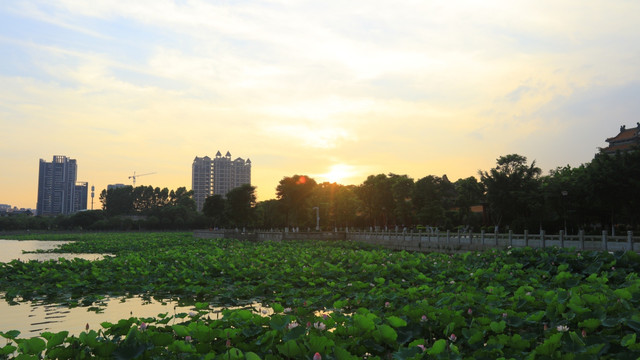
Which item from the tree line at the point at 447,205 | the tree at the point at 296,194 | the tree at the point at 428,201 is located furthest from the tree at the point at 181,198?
the tree at the point at 428,201

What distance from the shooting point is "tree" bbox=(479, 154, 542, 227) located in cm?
4919

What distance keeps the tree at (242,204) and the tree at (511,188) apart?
5203cm

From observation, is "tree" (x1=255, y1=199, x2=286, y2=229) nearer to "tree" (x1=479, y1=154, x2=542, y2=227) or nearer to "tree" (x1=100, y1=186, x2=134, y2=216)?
"tree" (x1=479, y1=154, x2=542, y2=227)

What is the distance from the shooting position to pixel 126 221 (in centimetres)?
11450

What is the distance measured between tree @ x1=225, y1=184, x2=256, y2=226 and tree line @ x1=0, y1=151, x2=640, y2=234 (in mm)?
194

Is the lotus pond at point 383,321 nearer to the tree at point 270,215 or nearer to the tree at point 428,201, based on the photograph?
the tree at point 428,201

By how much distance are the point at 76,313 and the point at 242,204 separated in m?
82.4

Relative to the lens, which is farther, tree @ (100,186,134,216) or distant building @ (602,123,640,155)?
tree @ (100,186,134,216)

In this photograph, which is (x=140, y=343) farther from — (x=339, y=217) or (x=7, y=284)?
(x=339, y=217)

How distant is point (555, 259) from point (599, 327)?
8381mm

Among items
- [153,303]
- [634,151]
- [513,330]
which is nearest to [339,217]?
[634,151]

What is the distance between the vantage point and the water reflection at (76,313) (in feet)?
31.2

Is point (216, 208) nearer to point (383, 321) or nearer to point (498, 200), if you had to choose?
point (498, 200)

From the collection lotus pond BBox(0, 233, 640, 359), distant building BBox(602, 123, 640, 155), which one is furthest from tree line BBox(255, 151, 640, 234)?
lotus pond BBox(0, 233, 640, 359)
